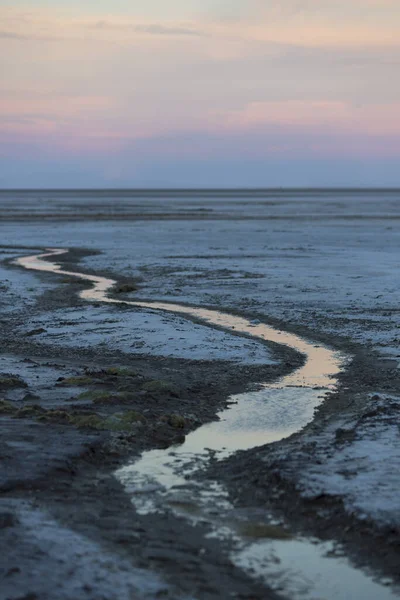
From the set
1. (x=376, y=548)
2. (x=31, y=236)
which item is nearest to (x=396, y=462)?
(x=376, y=548)

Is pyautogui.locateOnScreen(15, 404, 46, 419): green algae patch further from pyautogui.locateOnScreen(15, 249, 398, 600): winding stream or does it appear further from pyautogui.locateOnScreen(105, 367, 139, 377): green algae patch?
pyautogui.locateOnScreen(105, 367, 139, 377): green algae patch

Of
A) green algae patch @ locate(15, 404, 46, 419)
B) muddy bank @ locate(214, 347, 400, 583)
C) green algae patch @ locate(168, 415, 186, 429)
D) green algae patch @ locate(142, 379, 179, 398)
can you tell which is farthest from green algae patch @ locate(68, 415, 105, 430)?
muddy bank @ locate(214, 347, 400, 583)

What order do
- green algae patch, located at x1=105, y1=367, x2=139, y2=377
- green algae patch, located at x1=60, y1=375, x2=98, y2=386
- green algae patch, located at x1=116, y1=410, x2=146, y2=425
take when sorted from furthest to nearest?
green algae patch, located at x1=105, y1=367, x2=139, y2=377
green algae patch, located at x1=60, y1=375, x2=98, y2=386
green algae patch, located at x1=116, y1=410, x2=146, y2=425

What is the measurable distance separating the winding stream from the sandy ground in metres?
0.22

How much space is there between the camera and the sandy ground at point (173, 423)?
7.10m

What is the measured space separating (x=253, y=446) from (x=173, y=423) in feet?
4.27

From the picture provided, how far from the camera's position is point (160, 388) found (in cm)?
1331

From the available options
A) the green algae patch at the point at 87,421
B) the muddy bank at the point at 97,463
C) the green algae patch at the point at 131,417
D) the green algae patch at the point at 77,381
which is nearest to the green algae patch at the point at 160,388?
the muddy bank at the point at 97,463

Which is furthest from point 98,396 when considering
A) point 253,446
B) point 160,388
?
point 253,446

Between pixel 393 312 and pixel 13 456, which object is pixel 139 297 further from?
pixel 13 456

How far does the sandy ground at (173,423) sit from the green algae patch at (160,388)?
0.03 m

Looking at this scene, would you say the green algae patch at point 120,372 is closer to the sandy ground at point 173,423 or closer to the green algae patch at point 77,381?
the sandy ground at point 173,423

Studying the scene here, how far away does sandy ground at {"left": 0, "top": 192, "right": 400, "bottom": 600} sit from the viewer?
23.3 ft

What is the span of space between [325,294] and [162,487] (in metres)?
16.1
